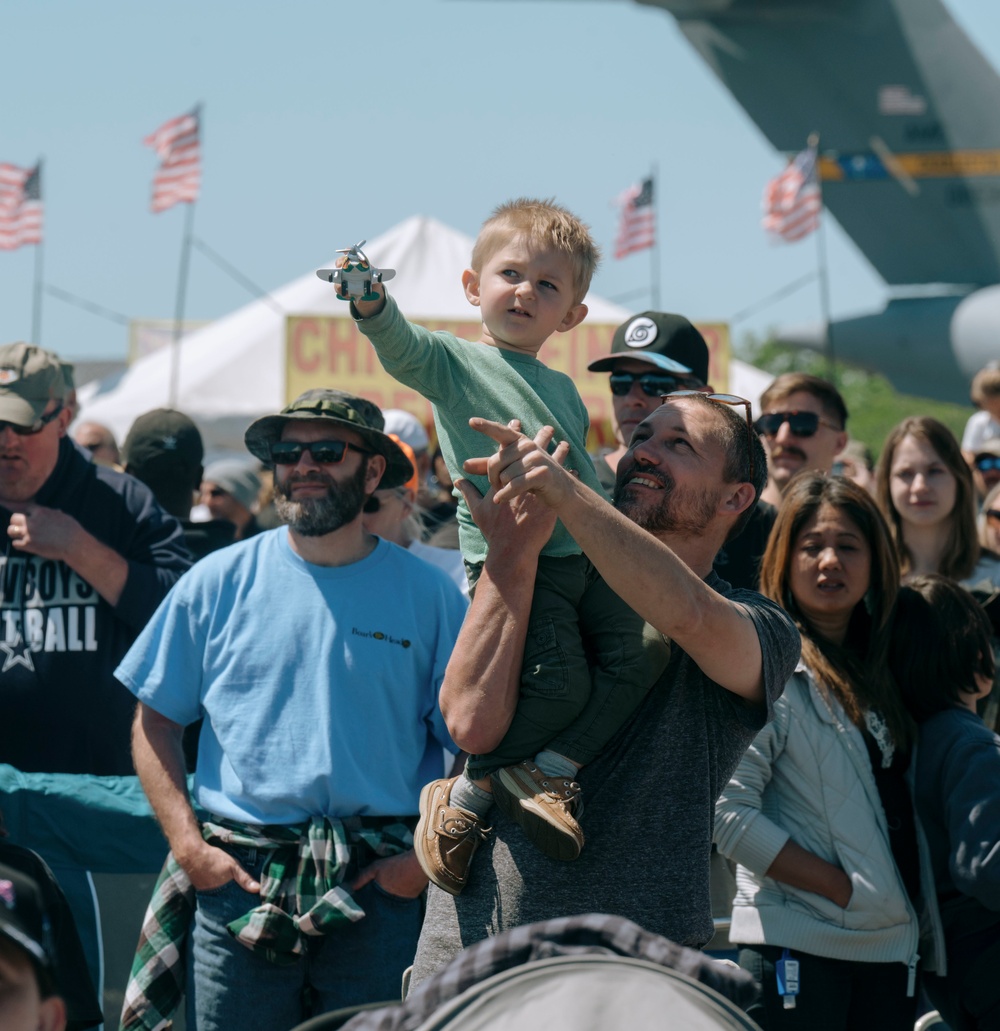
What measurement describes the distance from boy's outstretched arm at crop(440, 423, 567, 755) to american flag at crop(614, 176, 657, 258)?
16623 mm

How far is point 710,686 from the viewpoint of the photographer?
2.55 meters

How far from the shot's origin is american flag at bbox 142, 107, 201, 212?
1839cm

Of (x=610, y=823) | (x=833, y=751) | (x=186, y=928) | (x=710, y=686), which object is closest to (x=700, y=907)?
(x=610, y=823)

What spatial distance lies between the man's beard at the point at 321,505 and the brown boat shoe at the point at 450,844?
49.3 inches

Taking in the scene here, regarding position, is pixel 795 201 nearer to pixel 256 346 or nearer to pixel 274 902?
Result: pixel 256 346

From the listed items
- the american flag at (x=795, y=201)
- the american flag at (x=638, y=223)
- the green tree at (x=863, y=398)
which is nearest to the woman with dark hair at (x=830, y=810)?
the american flag at (x=795, y=201)

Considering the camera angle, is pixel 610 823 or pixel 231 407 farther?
pixel 231 407

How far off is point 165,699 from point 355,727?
528mm

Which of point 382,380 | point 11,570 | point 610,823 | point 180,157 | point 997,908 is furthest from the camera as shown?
point 180,157

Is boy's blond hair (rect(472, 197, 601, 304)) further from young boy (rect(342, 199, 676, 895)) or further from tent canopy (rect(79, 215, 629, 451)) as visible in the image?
tent canopy (rect(79, 215, 629, 451))

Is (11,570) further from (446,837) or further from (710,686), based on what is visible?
(710,686)

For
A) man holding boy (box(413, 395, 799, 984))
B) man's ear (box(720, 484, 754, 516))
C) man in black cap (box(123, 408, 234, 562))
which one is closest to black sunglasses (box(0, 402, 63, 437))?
man in black cap (box(123, 408, 234, 562))

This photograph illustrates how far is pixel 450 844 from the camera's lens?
8.05 ft

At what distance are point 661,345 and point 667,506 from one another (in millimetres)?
1952
